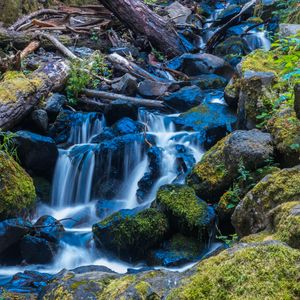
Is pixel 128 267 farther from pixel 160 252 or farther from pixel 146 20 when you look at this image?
pixel 146 20

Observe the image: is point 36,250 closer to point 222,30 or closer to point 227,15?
point 222,30

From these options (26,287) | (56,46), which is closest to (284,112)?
(26,287)

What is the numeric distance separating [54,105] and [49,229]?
2.98m

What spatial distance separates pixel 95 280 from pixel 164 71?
8331 millimetres

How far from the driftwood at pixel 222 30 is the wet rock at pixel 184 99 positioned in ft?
12.5

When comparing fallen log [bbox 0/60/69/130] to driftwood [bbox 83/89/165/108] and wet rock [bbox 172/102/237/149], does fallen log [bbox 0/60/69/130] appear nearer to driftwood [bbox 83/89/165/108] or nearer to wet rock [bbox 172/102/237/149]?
driftwood [bbox 83/89/165/108]

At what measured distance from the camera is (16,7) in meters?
12.5

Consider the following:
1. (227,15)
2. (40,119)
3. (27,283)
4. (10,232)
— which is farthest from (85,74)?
(227,15)

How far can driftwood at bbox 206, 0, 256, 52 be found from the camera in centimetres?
1245

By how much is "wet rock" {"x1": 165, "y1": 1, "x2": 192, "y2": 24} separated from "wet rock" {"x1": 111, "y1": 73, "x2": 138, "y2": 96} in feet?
16.5

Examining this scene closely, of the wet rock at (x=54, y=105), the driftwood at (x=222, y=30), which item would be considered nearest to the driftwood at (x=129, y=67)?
the wet rock at (x=54, y=105)

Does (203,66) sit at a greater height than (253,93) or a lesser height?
greater

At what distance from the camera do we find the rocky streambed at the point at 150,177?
2.54 metres

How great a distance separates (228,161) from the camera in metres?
5.25
